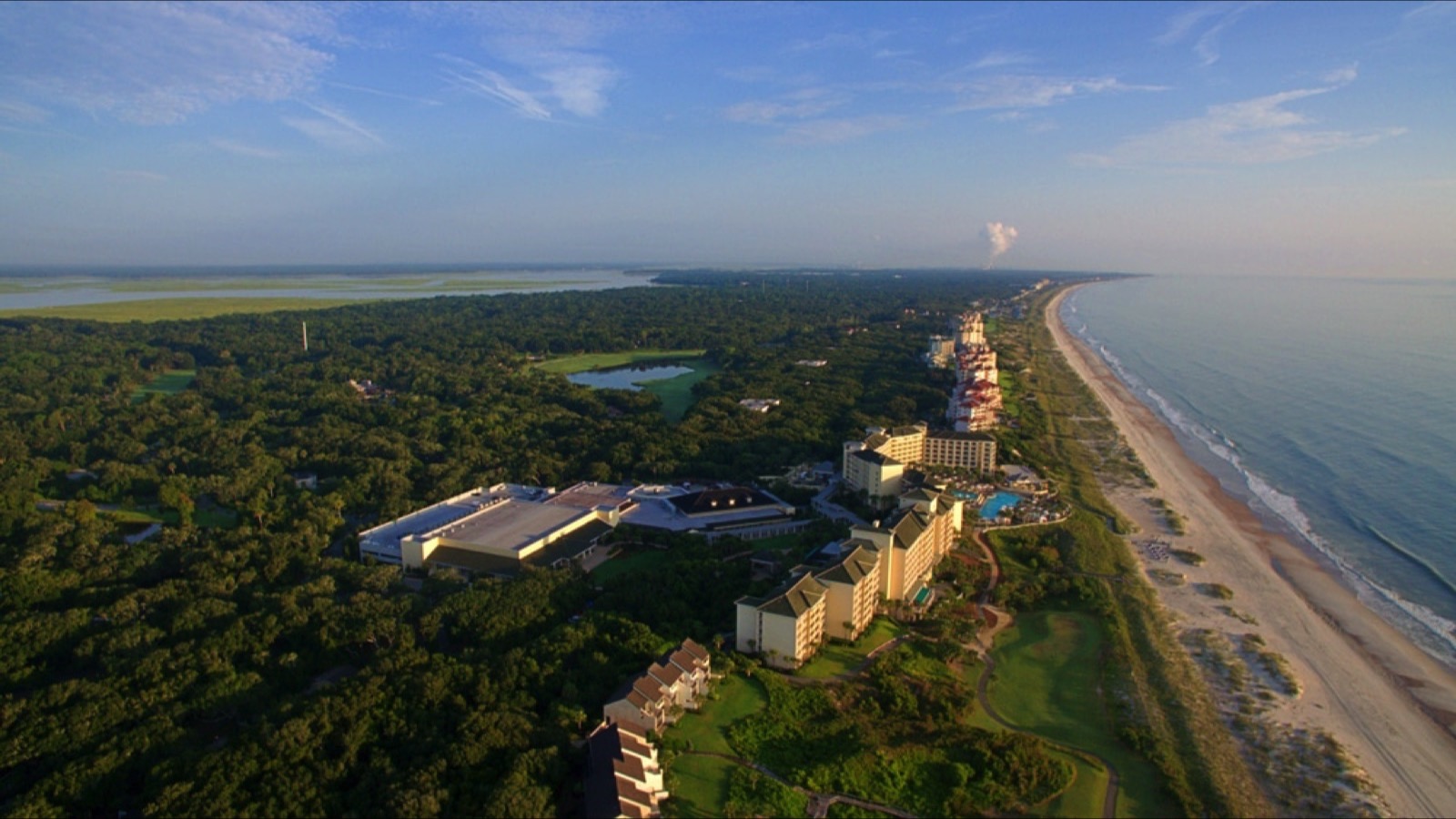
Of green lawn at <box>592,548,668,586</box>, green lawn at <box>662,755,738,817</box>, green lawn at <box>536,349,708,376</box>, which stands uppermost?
green lawn at <box>536,349,708,376</box>

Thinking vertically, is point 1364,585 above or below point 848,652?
below

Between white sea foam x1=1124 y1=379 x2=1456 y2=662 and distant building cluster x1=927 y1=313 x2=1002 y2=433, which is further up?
distant building cluster x1=927 y1=313 x2=1002 y2=433

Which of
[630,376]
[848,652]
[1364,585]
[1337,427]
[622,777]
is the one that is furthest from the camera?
[630,376]

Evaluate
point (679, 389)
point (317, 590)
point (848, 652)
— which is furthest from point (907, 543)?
point (679, 389)

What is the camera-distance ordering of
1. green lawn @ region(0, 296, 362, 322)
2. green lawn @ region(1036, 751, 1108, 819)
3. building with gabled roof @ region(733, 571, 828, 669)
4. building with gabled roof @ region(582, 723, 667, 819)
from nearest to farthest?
building with gabled roof @ region(582, 723, 667, 819) < green lawn @ region(1036, 751, 1108, 819) < building with gabled roof @ region(733, 571, 828, 669) < green lawn @ region(0, 296, 362, 322)

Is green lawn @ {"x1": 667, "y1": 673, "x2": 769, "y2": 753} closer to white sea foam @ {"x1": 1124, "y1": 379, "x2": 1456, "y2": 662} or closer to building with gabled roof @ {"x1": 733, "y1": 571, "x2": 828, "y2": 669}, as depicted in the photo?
building with gabled roof @ {"x1": 733, "y1": 571, "x2": 828, "y2": 669}

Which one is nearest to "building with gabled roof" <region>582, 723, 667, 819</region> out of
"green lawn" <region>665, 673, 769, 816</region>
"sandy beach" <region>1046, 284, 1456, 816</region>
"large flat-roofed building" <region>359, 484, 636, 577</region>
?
"green lawn" <region>665, 673, 769, 816</region>

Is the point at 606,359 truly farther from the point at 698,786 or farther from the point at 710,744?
the point at 698,786
